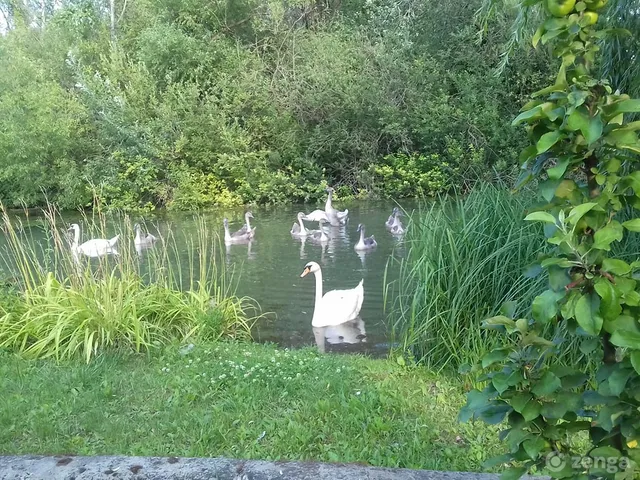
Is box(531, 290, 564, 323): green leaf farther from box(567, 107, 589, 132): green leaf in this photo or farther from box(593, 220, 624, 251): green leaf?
box(567, 107, 589, 132): green leaf

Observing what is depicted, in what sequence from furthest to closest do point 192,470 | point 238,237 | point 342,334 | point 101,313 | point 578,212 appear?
1. point 238,237
2. point 342,334
3. point 101,313
4. point 192,470
5. point 578,212

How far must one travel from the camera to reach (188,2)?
21625 millimetres

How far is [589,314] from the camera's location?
4.54ft

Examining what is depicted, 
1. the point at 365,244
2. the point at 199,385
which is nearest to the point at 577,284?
the point at 199,385

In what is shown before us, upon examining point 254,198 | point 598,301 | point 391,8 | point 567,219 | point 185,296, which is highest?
point 391,8

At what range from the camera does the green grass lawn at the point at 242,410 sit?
125 inches

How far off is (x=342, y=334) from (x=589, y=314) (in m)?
5.45

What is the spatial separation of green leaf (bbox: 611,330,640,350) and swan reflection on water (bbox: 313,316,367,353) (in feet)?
16.3

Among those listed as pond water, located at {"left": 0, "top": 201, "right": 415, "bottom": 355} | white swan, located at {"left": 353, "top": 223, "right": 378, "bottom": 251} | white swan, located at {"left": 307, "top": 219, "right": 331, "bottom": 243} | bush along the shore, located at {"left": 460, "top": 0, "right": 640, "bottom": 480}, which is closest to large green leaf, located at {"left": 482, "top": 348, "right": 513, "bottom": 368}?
bush along the shore, located at {"left": 460, "top": 0, "right": 640, "bottom": 480}

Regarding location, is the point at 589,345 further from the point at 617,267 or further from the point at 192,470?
the point at 192,470

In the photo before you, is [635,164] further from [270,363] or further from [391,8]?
[391,8]

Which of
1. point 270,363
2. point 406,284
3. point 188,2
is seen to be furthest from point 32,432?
point 188,2

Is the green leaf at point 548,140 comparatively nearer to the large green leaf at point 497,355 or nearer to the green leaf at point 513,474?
the large green leaf at point 497,355

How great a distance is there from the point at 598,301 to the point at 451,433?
216cm
